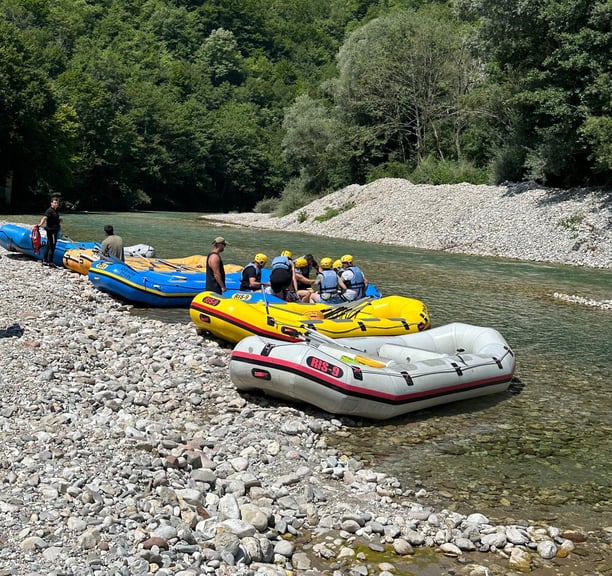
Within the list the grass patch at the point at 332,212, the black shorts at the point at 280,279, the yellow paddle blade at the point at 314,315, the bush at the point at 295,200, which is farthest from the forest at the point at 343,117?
the yellow paddle blade at the point at 314,315

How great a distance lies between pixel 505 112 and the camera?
1334 inches

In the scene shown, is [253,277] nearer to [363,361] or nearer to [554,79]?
[363,361]

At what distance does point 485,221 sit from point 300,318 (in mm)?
19593

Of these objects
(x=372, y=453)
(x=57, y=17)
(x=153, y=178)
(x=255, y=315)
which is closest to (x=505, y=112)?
(x=255, y=315)

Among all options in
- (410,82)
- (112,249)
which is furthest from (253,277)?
(410,82)

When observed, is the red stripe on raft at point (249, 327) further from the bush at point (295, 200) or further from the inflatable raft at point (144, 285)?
the bush at point (295, 200)

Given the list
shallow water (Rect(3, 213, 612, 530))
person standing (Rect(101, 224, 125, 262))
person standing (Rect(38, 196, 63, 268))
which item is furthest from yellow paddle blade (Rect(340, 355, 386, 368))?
person standing (Rect(38, 196, 63, 268))

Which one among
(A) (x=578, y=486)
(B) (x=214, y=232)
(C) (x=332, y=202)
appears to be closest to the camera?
(A) (x=578, y=486)

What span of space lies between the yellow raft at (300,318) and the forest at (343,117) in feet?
51.0

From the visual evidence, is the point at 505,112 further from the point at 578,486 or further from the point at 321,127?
the point at 578,486

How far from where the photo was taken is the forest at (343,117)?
2592 cm

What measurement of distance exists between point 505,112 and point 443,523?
3188 centimetres

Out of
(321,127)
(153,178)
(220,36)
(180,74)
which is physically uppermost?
(220,36)

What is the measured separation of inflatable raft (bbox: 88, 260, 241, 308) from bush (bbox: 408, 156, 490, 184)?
23.4 metres
